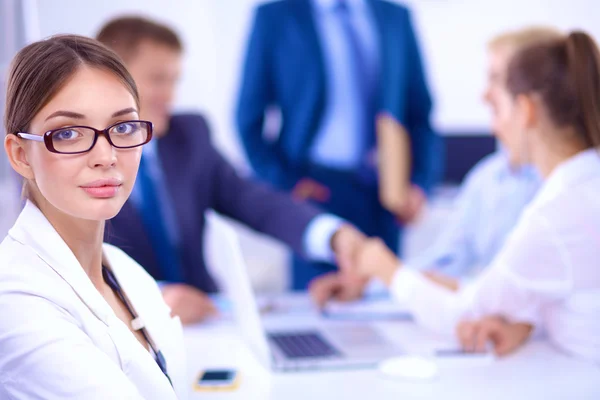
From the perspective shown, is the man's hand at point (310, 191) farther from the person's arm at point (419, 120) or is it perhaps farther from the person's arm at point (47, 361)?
the person's arm at point (47, 361)

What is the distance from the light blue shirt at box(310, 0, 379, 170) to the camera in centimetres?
298

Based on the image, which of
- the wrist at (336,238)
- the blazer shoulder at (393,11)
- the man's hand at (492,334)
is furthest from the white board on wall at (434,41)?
the man's hand at (492,334)

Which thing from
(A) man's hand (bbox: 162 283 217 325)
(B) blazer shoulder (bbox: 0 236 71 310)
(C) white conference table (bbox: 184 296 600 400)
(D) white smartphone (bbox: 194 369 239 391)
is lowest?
(C) white conference table (bbox: 184 296 600 400)

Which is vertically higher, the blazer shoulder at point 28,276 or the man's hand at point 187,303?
the blazer shoulder at point 28,276

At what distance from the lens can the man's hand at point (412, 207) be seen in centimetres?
291

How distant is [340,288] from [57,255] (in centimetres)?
128

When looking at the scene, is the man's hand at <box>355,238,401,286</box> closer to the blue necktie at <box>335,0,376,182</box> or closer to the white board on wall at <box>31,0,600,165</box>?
the blue necktie at <box>335,0,376,182</box>

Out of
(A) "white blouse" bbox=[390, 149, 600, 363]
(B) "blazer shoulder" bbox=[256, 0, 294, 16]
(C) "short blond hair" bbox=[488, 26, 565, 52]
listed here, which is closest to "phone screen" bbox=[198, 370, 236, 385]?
(A) "white blouse" bbox=[390, 149, 600, 363]

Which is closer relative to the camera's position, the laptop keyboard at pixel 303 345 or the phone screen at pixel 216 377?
the phone screen at pixel 216 377

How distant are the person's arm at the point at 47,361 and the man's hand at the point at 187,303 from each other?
99cm

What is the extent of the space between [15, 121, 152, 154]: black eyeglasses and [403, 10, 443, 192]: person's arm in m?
2.27

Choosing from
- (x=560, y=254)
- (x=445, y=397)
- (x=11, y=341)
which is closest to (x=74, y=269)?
(x=11, y=341)

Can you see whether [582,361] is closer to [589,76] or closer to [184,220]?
[589,76]

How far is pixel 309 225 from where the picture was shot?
2.17 metres
